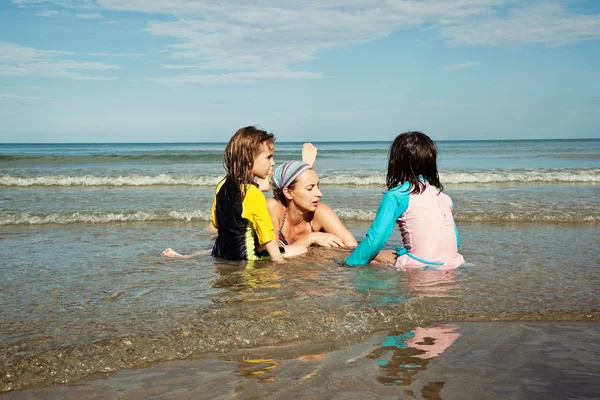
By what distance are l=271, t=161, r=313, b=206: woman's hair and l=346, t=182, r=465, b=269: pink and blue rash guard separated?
3.89ft

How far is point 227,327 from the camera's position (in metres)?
3.64

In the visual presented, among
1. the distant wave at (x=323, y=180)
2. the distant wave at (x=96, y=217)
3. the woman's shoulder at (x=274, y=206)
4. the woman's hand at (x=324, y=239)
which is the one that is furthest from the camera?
the distant wave at (x=323, y=180)

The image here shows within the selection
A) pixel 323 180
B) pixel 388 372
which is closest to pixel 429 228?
pixel 388 372

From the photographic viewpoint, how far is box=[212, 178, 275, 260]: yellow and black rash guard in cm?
548

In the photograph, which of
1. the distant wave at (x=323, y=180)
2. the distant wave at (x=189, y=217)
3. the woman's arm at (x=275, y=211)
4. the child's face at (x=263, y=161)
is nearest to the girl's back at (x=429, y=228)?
the child's face at (x=263, y=161)

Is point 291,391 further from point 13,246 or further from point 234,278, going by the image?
point 13,246

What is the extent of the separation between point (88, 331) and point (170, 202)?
8.60 metres

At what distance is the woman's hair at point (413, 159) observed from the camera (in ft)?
15.9

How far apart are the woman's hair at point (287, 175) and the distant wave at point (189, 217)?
3825 mm

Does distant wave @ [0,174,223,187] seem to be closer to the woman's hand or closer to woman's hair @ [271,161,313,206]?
the woman's hand

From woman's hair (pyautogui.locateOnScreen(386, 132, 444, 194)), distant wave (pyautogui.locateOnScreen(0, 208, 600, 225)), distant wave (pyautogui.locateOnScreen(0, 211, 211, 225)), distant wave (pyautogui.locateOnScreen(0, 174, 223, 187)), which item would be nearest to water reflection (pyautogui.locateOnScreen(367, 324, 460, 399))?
woman's hair (pyautogui.locateOnScreen(386, 132, 444, 194))

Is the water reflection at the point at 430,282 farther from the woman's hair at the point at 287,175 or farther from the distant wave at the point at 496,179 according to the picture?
the distant wave at the point at 496,179

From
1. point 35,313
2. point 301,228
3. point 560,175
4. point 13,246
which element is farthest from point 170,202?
point 560,175

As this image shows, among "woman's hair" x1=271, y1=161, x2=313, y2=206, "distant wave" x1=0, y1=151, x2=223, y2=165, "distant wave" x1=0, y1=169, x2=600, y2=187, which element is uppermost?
"woman's hair" x1=271, y1=161, x2=313, y2=206
